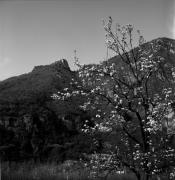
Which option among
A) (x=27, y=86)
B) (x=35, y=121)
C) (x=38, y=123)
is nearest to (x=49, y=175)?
(x=35, y=121)

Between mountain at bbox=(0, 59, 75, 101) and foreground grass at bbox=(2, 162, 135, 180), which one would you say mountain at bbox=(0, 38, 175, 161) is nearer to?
mountain at bbox=(0, 59, 75, 101)

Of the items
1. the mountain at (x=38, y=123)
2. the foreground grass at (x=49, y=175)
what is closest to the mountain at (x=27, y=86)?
the mountain at (x=38, y=123)

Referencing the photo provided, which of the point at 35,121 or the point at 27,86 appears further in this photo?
the point at 27,86

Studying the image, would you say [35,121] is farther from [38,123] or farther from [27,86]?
[27,86]

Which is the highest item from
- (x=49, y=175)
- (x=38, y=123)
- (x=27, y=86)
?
(x=27, y=86)

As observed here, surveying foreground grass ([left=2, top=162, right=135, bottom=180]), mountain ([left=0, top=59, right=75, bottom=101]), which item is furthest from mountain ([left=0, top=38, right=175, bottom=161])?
foreground grass ([left=2, top=162, right=135, bottom=180])

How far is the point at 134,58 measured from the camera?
10984 millimetres

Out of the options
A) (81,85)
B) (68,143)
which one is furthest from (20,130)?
(81,85)

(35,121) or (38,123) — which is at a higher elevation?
(35,121)

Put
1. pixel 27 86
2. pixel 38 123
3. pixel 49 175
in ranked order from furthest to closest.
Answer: pixel 27 86
pixel 38 123
pixel 49 175

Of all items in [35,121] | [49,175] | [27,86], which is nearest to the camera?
[49,175]

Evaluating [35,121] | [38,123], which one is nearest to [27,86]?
[38,123]

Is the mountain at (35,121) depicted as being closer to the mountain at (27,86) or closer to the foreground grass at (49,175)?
the mountain at (27,86)

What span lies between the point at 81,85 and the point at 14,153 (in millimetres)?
21283
